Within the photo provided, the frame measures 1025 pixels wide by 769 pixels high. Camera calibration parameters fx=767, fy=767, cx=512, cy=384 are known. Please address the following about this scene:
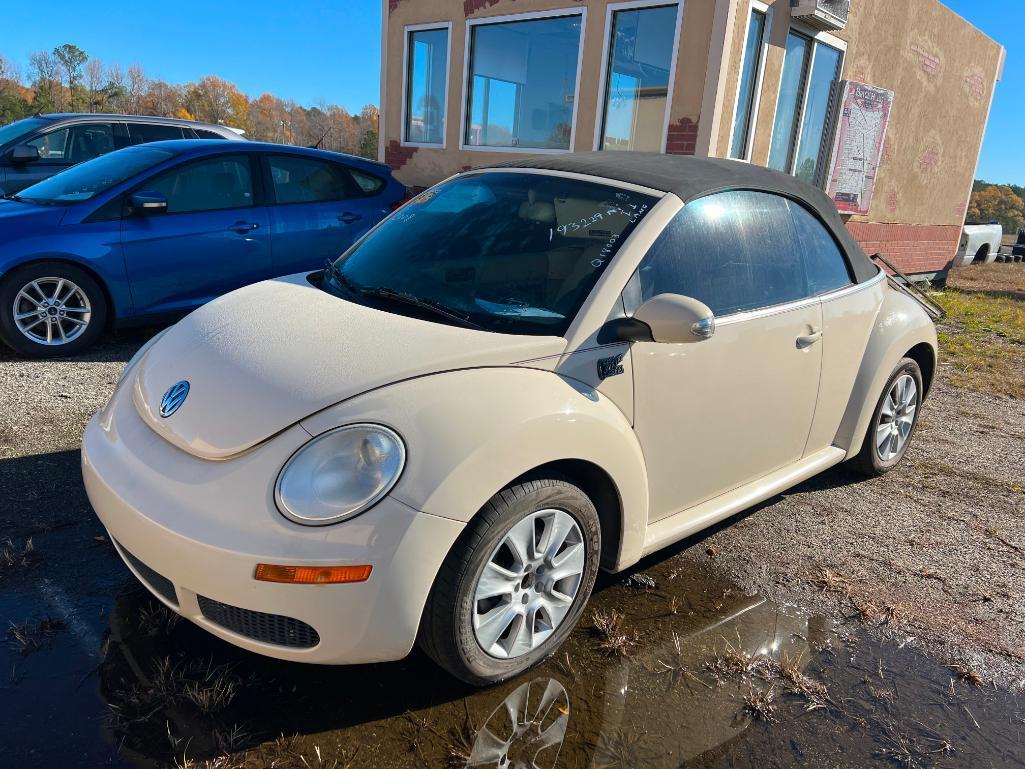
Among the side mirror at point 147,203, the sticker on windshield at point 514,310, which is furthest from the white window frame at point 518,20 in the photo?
the sticker on windshield at point 514,310

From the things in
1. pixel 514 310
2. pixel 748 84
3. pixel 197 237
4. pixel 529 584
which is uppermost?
pixel 748 84

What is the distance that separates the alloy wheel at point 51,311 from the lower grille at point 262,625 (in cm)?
412

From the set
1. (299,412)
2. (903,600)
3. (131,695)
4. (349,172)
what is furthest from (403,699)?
(349,172)

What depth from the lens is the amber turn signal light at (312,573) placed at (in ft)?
6.51

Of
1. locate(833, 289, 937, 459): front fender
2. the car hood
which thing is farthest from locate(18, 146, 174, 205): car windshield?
locate(833, 289, 937, 459): front fender

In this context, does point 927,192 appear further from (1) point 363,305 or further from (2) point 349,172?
(1) point 363,305

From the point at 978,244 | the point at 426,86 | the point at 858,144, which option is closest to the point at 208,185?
the point at 426,86

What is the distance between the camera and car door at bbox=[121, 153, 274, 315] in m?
5.54

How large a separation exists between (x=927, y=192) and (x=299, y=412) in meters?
13.1

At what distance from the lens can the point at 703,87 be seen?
793 centimetres

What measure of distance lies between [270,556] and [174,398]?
2.45 feet

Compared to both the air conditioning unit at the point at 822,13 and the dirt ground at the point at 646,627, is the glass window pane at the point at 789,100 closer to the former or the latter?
the air conditioning unit at the point at 822,13

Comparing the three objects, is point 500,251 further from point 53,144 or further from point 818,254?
A: point 53,144

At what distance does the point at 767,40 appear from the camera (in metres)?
8.32
